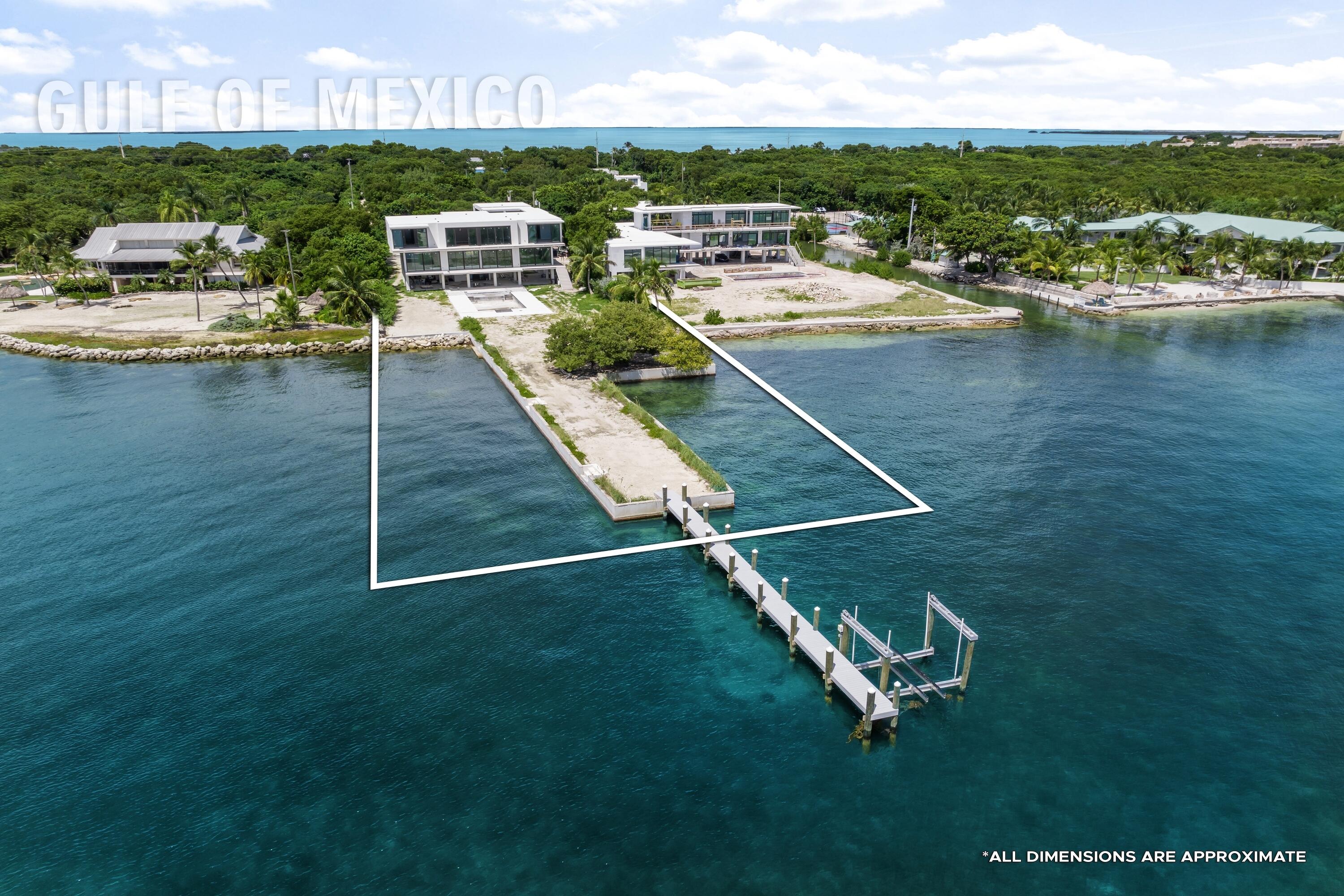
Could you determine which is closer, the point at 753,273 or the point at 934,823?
the point at 934,823

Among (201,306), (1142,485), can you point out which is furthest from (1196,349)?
(201,306)

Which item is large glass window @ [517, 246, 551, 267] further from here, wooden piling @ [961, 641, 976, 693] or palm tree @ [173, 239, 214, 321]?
wooden piling @ [961, 641, 976, 693]

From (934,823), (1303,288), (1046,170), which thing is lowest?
(934,823)

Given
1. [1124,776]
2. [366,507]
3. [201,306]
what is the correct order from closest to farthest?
[1124,776]
[366,507]
[201,306]

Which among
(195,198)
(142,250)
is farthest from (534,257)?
(195,198)

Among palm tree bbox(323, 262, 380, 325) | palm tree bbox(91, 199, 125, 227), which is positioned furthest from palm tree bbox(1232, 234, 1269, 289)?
palm tree bbox(91, 199, 125, 227)

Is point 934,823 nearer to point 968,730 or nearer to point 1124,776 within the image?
point 968,730
